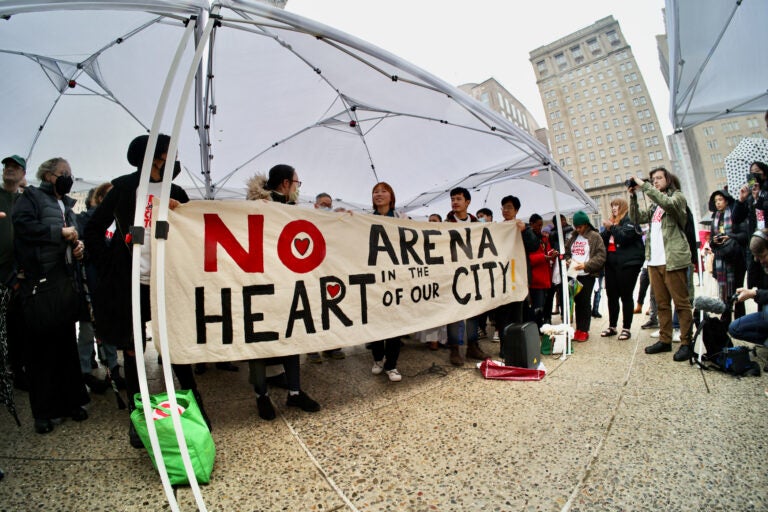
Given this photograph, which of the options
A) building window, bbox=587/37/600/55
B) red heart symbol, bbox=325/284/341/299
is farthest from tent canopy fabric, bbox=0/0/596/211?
building window, bbox=587/37/600/55

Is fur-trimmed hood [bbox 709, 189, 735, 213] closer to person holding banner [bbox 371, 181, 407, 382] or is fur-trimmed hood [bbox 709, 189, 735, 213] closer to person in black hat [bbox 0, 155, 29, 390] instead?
person holding banner [bbox 371, 181, 407, 382]

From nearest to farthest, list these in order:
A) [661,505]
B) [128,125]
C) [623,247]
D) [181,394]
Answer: [661,505] → [181,394] → [623,247] → [128,125]

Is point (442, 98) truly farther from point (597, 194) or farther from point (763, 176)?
point (597, 194)

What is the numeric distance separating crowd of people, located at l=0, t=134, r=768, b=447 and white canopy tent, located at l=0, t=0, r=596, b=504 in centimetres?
68

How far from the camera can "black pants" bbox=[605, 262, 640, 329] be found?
4.49m

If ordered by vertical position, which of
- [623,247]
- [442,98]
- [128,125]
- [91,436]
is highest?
[128,125]

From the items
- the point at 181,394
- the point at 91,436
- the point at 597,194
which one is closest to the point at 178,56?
the point at 181,394

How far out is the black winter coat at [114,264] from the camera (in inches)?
79.7

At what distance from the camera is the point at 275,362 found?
2.83m

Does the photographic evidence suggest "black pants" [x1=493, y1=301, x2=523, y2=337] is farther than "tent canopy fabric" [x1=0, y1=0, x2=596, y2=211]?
Yes

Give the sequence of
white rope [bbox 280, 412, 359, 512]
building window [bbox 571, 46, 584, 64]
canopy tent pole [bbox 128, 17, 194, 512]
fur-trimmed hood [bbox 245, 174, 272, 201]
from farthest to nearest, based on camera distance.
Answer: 1. building window [bbox 571, 46, 584, 64]
2. fur-trimmed hood [bbox 245, 174, 272, 201]
3. white rope [bbox 280, 412, 359, 512]
4. canopy tent pole [bbox 128, 17, 194, 512]

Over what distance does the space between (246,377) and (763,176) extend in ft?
19.6

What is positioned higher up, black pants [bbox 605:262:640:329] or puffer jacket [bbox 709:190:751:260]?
puffer jacket [bbox 709:190:751:260]

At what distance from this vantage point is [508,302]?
385 centimetres
